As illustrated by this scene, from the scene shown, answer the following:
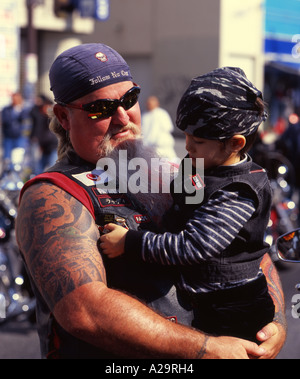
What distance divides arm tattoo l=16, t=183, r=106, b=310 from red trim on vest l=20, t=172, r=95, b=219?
0.6 inches

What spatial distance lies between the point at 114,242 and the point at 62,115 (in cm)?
60

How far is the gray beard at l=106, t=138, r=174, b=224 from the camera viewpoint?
2205 millimetres

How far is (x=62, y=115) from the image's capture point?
2.34 meters

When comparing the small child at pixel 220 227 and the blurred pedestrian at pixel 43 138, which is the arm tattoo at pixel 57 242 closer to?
the small child at pixel 220 227

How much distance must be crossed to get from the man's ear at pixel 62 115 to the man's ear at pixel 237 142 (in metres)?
0.62

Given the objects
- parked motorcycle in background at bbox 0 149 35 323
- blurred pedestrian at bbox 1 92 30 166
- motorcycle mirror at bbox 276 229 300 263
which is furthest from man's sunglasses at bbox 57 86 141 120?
blurred pedestrian at bbox 1 92 30 166

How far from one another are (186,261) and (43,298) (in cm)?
48

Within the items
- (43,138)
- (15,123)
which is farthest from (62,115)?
(15,123)

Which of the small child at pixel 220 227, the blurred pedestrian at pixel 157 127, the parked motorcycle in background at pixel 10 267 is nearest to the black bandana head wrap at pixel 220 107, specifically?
the small child at pixel 220 227

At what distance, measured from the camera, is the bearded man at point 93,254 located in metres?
1.87

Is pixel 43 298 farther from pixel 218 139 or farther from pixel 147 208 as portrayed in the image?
pixel 218 139

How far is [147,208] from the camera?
2193 millimetres

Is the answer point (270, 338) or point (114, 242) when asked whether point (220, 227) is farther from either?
point (270, 338)
